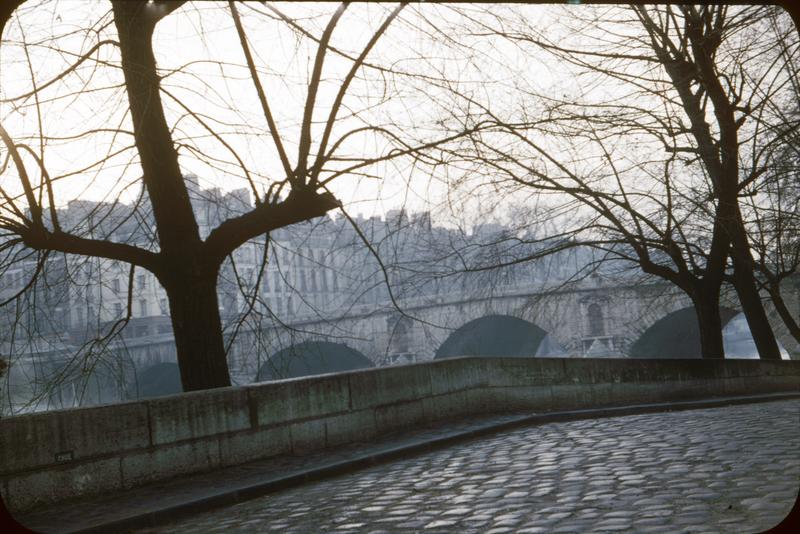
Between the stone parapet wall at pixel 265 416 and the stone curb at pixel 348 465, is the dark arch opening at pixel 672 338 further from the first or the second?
the stone curb at pixel 348 465

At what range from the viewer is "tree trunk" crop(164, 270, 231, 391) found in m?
8.03

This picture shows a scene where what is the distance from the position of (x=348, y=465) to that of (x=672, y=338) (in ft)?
124

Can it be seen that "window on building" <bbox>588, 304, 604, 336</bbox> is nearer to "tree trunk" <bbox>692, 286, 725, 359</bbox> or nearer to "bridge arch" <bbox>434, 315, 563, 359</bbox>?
"bridge arch" <bbox>434, 315, 563, 359</bbox>

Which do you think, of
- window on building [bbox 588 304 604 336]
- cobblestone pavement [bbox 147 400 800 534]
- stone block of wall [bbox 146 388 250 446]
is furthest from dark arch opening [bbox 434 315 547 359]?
stone block of wall [bbox 146 388 250 446]

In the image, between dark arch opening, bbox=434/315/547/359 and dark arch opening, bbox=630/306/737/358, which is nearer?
dark arch opening, bbox=630/306/737/358

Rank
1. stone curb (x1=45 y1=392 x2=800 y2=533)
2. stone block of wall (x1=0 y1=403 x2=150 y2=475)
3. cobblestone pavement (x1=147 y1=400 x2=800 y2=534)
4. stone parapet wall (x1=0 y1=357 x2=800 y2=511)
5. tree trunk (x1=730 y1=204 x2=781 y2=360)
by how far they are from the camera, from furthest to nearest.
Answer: tree trunk (x1=730 y1=204 x2=781 y2=360) < stone parapet wall (x1=0 y1=357 x2=800 y2=511) < stone block of wall (x1=0 y1=403 x2=150 y2=475) < stone curb (x1=45 y1=392 x2=800 y2=533) < cobblestone pavement (x1=147 y1=400 x2=800 y2=534)

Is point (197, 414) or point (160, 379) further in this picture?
point (160, 379)

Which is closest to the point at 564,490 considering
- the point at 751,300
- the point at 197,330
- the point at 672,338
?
the point at 197,330

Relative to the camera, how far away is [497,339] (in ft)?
182

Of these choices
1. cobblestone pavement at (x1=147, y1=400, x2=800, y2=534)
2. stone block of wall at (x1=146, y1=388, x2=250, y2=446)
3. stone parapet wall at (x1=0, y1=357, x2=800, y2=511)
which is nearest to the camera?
cobblestone pavement at (x1=147, y1=400, x2=800, y2=534)

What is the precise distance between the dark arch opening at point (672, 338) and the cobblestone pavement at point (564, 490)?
3353 cm

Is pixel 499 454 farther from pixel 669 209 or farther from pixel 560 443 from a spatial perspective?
pixel 669 209

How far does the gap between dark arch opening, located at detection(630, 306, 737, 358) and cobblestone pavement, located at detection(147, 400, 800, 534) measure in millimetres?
33528

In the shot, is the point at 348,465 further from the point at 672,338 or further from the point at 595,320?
the point at 595,320
